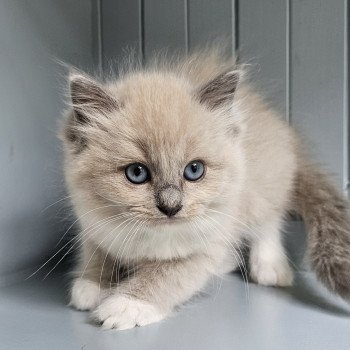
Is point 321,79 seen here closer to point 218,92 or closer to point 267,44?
point 267,44

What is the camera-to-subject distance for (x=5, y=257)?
60.6 inches

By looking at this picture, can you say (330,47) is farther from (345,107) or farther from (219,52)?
(219,52)

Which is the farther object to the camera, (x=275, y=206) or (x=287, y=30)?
(x=287, y=30)

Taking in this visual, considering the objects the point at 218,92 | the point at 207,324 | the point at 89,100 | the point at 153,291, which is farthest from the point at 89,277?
the point at 218,92

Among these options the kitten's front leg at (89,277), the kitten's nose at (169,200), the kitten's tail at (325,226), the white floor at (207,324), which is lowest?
the white floor at (207,324)

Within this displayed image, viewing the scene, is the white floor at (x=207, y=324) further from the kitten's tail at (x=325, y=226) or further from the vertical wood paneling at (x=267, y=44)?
the vertical wood paneling at (x=267, y=44)

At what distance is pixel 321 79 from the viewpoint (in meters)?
1.79

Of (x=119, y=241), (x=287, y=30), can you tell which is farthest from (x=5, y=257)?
(x=287, y=30)

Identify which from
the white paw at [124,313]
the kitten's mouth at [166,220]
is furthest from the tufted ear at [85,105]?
the white paw at [124,313]

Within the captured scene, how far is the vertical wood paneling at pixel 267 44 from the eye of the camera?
1.80 m

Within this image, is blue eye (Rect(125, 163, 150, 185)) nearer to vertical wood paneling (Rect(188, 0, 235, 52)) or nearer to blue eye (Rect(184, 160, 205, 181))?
blue eye (Rect(184, 160, 205, 181))

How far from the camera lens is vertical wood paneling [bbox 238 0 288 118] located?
5.91ft

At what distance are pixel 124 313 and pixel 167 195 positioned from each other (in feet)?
0.96

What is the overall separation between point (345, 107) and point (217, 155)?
656 mm
